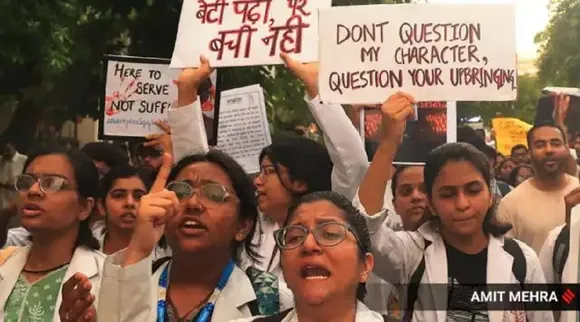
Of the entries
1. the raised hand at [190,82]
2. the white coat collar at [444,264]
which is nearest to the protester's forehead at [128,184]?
the raised hand at [190,82]

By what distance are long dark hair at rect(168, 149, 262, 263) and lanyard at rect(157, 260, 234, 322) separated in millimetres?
98

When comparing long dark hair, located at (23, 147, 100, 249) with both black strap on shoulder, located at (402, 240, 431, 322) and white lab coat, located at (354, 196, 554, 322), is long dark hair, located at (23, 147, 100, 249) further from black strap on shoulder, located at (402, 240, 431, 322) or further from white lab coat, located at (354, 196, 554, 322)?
black strap on shoulder, located at (402, 240, 431, 322)

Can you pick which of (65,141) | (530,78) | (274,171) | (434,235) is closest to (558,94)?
(530,78)

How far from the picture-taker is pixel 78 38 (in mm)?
2859

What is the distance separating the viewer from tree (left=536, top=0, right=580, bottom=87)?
2.18 m

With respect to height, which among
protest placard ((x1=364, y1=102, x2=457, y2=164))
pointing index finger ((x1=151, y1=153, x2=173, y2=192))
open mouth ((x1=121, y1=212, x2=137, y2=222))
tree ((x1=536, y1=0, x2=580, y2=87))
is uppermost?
tree ((x1=536, y1=0, x2=580, y2=87))

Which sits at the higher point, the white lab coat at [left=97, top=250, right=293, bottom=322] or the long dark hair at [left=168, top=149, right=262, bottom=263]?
the long dark hair at [left=168, top=149, right=262, bottom=263]

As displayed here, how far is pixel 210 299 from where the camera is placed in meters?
1.92

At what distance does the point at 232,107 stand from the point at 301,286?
3.31 feet

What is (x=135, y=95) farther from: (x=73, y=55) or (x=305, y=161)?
(x=305, y=161)

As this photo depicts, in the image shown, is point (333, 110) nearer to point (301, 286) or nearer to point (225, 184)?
point (225, 184)

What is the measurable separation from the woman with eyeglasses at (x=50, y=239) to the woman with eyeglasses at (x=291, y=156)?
303 mm

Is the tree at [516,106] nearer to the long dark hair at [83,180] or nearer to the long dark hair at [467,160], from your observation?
the long dark hair at [467,160]

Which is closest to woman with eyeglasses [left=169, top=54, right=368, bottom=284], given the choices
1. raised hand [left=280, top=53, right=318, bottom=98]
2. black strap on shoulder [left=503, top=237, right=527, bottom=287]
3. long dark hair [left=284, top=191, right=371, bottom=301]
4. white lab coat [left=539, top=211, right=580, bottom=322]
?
raised hand [left=280, top=53, right=318, bottom=98]
